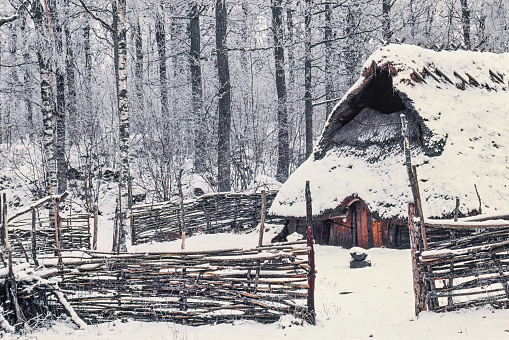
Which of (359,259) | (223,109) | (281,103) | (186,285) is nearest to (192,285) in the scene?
(186,285)

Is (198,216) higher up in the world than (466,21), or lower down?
lower down

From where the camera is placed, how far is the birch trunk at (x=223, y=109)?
15.1 metres

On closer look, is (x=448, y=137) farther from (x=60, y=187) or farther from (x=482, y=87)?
(x=60, y=187)

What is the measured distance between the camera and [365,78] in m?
10.1

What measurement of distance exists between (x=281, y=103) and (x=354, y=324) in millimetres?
12745

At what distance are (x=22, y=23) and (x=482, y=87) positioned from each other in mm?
14822

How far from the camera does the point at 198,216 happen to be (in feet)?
42.8

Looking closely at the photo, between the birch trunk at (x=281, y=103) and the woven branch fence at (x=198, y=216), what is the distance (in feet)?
10.2

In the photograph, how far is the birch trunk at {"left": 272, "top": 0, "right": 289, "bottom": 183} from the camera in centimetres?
1680

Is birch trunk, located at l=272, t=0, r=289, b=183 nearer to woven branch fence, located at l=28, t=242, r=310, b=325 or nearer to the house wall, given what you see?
the house wall

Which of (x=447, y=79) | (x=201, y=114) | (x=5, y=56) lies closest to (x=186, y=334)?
(x=447, y=79)

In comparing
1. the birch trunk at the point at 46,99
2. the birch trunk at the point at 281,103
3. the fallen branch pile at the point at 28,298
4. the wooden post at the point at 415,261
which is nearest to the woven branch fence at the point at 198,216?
the birch trunk at the point at 46,99

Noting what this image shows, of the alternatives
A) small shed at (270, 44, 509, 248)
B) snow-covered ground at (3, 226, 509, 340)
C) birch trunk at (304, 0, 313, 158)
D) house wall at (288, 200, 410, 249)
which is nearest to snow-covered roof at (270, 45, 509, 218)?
small shed at (270, 44, 509, 248)

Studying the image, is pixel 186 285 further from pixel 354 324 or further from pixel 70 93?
pixel 70 93
